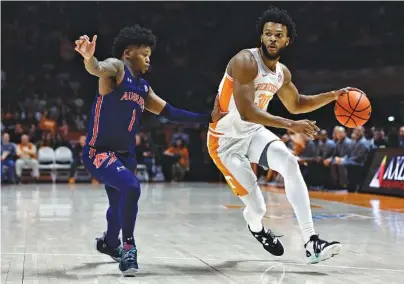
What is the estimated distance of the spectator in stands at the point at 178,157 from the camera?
19672 mm

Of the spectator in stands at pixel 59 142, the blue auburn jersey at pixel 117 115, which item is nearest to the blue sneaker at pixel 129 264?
the blue auburn jersey at pixel 117 115

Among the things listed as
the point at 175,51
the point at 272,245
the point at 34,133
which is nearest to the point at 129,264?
the point at 272,245

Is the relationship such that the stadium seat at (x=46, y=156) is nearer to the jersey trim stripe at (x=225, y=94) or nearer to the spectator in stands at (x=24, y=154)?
the spectator in stands at (x=24, y=154)

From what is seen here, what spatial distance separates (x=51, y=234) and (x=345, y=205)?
5.39 metres

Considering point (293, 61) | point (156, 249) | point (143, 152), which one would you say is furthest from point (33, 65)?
point (156, 249)

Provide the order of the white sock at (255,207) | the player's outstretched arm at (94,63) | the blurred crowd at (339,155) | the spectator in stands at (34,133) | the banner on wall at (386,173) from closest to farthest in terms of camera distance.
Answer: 1. the player's outstretched arm at (94,63)
2. the white sock at (255,207)
3. the banner on wall at (386,173)
4. the blurred crowd at (339,155)
5. the spectator in stands at (34,133)

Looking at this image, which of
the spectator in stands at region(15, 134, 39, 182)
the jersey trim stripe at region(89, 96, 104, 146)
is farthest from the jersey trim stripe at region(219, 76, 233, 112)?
the spectator in stands at region(15, 134, 39, 182)

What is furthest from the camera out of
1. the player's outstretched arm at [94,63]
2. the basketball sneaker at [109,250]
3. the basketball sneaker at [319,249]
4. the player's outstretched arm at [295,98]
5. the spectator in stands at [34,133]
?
the spectator in stands at [34,133]

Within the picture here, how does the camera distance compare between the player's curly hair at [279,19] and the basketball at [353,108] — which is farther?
the basketball at [353,108]

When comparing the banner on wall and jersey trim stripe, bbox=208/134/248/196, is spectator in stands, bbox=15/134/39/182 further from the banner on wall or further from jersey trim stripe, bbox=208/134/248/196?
jersey trim stripe, bbox=208/134/248/196

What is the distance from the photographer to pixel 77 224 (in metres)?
7.96

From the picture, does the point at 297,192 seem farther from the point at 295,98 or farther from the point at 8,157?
the point at 8,157

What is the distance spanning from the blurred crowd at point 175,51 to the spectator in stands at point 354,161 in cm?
647

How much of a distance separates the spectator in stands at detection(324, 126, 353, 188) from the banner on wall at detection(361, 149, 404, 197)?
26.6 inches
